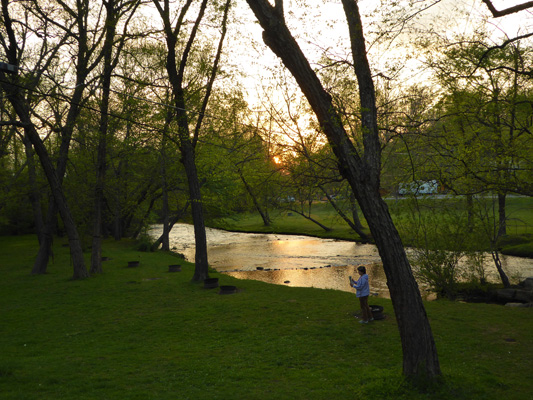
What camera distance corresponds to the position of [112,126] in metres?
19.2

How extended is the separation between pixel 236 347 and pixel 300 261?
62.2ft

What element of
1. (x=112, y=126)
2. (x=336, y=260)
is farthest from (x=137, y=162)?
(x=336, y=260)

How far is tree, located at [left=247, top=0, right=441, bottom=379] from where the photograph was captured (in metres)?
7.28

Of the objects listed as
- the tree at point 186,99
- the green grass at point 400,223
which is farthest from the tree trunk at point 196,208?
the green grass at point 400,223

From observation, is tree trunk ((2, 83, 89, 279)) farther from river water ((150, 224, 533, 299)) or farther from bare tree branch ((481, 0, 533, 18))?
bare tree branch ((481, 0, 533, 18))

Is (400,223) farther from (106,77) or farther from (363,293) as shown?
(106,77)

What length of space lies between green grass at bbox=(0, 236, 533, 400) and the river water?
5.46m

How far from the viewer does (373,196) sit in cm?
739

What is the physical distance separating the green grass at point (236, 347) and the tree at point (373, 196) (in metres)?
0.65

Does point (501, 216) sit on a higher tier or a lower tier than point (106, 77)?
lower

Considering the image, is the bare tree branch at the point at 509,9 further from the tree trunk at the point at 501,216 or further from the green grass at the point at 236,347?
the tree trunk at the point at 501,216

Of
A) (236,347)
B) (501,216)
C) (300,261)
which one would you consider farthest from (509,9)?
(300,261)

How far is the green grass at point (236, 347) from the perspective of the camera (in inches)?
291

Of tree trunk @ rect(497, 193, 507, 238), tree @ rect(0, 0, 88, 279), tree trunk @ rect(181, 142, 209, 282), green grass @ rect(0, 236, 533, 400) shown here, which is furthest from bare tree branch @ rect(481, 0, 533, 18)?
tree @ rect(0, 0, 88, 279)
